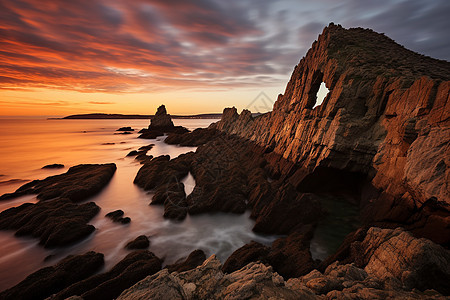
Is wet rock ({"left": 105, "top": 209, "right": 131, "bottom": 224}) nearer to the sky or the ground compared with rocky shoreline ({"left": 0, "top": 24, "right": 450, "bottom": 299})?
nearer to the ground

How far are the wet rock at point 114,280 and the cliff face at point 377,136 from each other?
1347 centimetres

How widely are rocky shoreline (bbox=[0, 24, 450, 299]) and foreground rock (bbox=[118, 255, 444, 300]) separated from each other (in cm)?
4

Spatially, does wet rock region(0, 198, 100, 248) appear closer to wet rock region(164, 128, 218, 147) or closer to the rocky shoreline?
the rocky shoreline

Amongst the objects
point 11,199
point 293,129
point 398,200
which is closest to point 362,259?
point 398,200

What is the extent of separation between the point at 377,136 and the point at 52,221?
82.5 feet

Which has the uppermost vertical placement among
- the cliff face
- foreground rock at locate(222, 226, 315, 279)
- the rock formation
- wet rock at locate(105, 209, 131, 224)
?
the cliff face

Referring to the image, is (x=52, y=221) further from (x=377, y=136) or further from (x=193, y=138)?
(x=193, y=138)

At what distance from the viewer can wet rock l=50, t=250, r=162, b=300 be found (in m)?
8.27

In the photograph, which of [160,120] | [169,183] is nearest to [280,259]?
[169,183]

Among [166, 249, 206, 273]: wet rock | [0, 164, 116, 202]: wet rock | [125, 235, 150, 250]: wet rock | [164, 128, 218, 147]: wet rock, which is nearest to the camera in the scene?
[166, 249, 206, 273]: wet rock

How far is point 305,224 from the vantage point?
14109 millimetres

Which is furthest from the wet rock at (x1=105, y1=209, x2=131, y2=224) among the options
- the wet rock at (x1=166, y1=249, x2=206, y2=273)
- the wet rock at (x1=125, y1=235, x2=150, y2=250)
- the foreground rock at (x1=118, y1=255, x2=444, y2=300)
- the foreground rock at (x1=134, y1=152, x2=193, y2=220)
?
the foreground rock at (x1=118, y1=255, x2=444, y2=300)

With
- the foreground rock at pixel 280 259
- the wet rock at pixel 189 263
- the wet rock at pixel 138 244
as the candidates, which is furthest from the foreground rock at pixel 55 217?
the foreground rock at pixel 280 259

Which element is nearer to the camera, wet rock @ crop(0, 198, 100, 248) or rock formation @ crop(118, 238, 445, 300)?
rock formation @ crop(118, 238, 445, 300)
